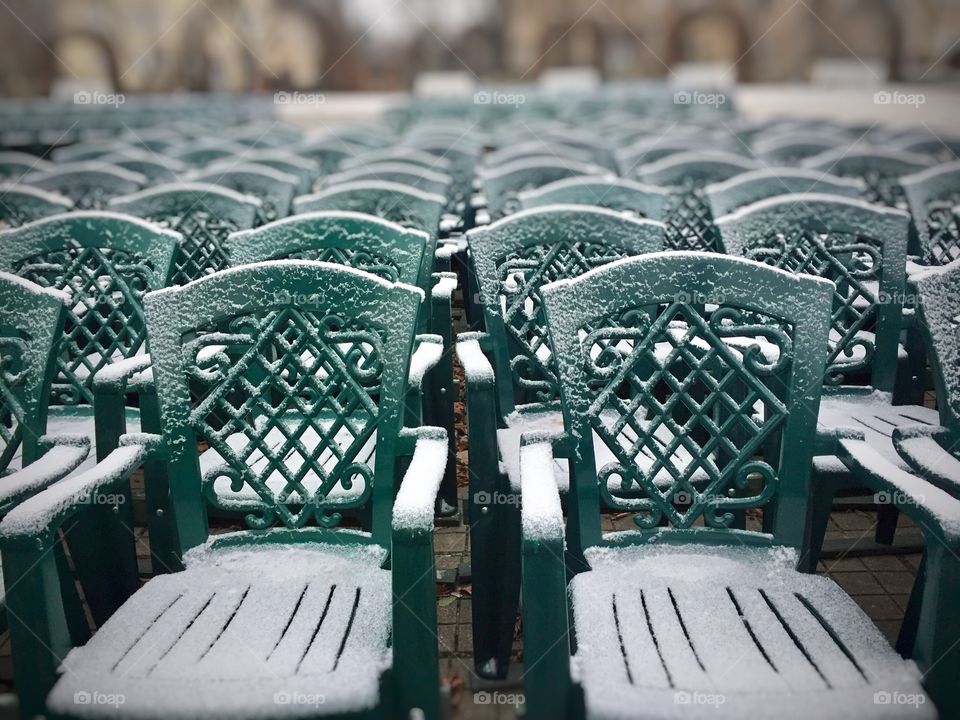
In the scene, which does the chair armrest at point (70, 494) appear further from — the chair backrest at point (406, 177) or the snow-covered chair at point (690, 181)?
the snow-covered chair at point (690, 181)

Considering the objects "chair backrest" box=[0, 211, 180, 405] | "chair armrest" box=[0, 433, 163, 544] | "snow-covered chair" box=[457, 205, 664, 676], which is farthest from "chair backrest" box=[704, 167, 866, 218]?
"chair armrest" box=[0, 433, 163, 544]

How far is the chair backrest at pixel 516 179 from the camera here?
13.8ft

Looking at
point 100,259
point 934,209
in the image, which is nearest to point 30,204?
point 100,259

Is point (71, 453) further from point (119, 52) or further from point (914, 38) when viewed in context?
point (119, 52)

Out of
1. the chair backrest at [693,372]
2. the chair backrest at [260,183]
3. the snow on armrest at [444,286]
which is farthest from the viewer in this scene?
the chair backrest at [260,183]

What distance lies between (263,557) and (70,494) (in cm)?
47

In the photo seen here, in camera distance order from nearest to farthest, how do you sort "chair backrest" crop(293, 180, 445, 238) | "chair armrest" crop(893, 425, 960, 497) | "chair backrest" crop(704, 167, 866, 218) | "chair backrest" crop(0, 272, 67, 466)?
"chair armrest" crop(893, 425, 960, 497), "chair backrest" crop(0, 272, 67, 466), "chair backrest" crop(704, 167, 866, 218), "chair backrest" crop(293, 180, 445, 238)

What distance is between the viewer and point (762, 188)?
3.60m

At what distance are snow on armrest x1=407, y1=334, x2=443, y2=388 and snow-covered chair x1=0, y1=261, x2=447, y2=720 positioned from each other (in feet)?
0.85

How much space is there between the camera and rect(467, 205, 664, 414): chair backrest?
8.53 feet

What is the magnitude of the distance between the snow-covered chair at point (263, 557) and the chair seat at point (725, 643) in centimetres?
37

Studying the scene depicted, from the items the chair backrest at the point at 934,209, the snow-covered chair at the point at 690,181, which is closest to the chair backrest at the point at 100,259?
the snow-covered chair at the point at 690,181

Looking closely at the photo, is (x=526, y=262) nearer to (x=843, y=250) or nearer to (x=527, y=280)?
(x=527, y=280)

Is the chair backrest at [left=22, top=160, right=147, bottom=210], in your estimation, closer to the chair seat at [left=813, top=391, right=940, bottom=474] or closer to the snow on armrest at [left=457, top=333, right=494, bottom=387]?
the snow on armrest at [left=457, top=333, right=494, bottom=387]
